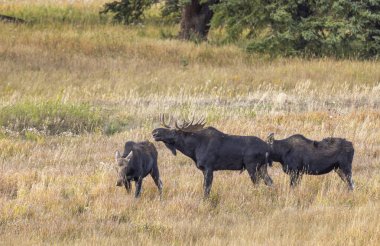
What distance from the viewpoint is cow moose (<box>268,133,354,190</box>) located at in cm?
1155

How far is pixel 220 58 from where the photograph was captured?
2764cm

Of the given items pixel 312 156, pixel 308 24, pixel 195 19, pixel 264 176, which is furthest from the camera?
pixel 195 19

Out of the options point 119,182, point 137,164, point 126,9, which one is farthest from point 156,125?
point 126,9

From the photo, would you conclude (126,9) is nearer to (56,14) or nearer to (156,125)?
(56,14)

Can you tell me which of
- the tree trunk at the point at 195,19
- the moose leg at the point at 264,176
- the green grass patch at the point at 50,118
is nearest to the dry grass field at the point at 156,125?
the green grass patch at the point at 50,118

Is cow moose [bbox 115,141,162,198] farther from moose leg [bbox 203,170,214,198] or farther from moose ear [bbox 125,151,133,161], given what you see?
moose leg [bbox 203,170,214,198]

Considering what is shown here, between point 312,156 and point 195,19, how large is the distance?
21.2 metres

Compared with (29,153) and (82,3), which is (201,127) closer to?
(29,153)

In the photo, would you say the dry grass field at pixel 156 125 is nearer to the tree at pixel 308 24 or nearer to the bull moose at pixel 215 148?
the bull moose at pixel 215 148

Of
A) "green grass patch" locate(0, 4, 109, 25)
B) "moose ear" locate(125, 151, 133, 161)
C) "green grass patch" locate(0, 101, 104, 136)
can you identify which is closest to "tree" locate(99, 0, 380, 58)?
"green grass patch" locate(0, 4, 109, 25)

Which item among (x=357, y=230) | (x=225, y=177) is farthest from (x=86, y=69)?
(x=357, y=230)

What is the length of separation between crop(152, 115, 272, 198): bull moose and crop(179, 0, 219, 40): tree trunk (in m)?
20.6

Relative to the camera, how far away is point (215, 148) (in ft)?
36.9

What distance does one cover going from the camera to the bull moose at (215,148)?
36.9ft
